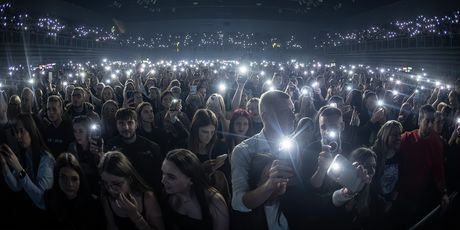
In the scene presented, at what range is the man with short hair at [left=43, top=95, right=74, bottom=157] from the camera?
611 centimetres

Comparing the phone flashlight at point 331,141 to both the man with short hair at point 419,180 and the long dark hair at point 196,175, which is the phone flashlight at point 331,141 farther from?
the man with short hair at point 419,180

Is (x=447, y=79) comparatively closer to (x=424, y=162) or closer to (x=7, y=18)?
(x=424, y=162)

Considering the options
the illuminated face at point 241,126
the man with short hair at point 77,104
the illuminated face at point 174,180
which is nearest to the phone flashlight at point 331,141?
Answer: the illuminated face at point 174,180

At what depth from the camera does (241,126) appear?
6.11 m

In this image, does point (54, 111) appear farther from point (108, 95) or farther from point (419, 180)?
point (419, 180)

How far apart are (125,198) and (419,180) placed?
3884 millimetres

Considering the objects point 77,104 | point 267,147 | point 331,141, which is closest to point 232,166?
point 267,147

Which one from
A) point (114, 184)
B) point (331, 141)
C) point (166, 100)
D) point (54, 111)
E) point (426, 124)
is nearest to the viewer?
point (331, 141)

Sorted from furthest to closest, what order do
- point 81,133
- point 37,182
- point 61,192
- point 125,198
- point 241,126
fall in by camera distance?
point 241,126 → point 81,133 → point 37,182 → point 61,192 → point 125,198

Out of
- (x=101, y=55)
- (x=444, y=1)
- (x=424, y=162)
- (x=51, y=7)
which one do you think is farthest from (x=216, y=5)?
(x=424, y=162)

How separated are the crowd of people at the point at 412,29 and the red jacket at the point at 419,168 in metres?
19.5

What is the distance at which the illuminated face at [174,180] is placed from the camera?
3.29m

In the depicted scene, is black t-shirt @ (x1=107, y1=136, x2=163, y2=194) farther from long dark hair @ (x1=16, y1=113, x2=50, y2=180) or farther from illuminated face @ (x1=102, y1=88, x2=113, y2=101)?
illuminated face @ (x1=102, y1=88, x2=113, y2=101)

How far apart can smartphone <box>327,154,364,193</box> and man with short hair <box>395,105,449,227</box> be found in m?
3.12
